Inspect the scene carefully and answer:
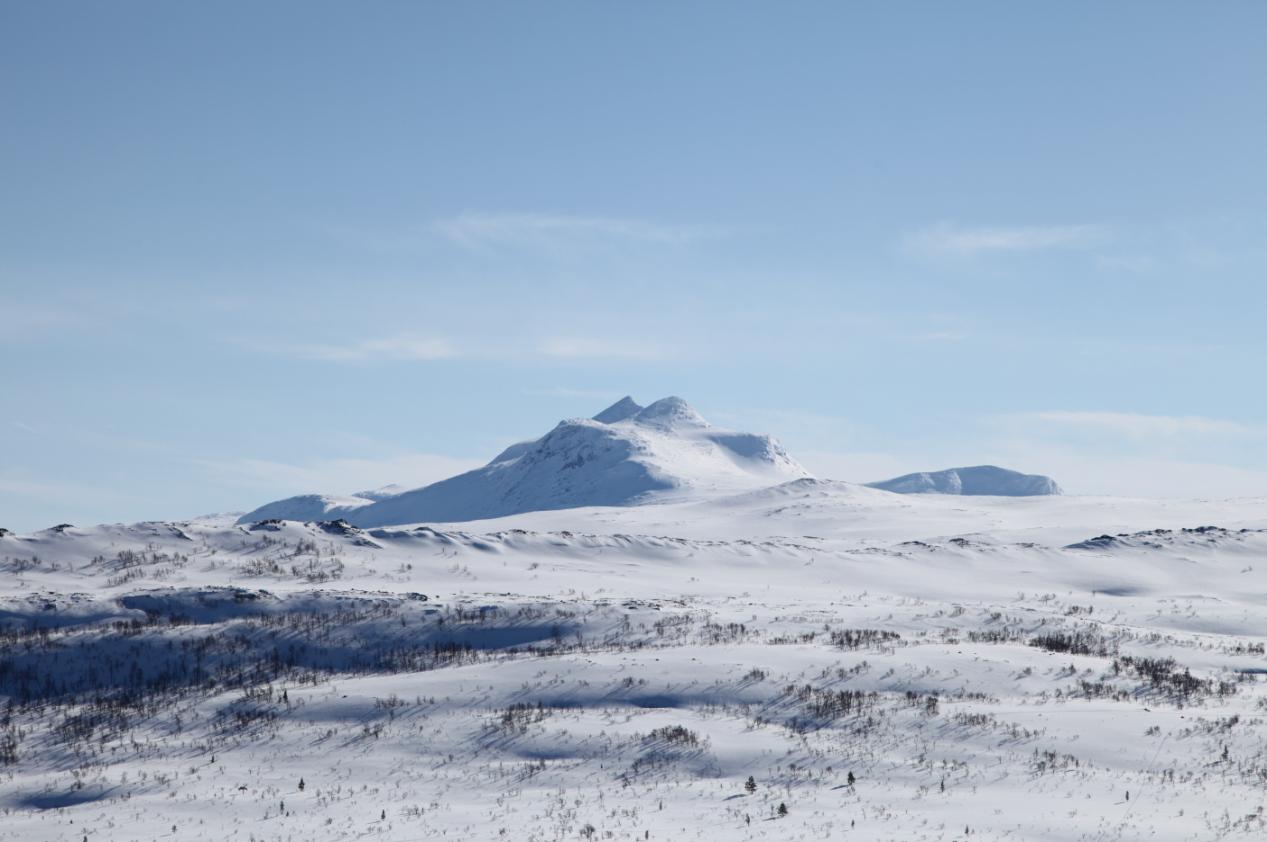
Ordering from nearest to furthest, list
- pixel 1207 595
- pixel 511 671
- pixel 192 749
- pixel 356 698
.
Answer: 1. pixel 192 749
2. pixel 356 698
3. pixel 511 671
4. pixel 1207 595

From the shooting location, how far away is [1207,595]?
47.2 metres

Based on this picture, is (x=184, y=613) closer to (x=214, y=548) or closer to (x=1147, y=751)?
(x=214, y=548)

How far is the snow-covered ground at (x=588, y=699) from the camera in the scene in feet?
55.8

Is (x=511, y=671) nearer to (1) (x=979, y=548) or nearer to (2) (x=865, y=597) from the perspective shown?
(2) (x=865, y=597)

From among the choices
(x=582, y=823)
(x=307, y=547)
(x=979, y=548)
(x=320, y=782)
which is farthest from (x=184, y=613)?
(x=979, y=548)

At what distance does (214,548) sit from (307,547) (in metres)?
4.03

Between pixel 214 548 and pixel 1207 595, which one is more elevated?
pixel 214 548

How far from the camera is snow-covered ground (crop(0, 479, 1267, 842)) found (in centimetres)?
1702

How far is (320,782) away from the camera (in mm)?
19781

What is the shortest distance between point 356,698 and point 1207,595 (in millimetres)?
37455

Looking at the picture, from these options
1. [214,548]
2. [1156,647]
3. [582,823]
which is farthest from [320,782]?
[214,548]

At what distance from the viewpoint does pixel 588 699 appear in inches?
981

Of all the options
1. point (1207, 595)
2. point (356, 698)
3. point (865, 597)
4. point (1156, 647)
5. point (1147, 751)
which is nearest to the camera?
point (1147, 751)

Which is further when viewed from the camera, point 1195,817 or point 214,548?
point 214,548
